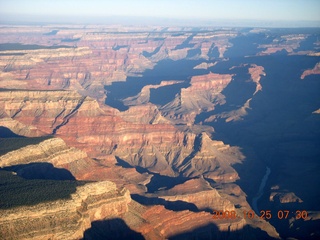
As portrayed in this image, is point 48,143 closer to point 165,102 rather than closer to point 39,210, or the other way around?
point 39,210

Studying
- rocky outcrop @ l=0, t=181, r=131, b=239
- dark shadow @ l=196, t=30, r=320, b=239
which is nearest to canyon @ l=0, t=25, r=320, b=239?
rocky outcrop @ l=0, t=181, r=131, b=239

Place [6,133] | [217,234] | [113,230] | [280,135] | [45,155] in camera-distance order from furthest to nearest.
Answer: [280,135], [6,133], [45,155], [217,234], [113,230]

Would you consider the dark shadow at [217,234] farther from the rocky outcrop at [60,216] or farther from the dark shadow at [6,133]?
the dark shadow at [6,133]

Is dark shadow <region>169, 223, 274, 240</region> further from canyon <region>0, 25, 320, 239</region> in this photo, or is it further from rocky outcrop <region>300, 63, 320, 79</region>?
rocky outcrop <region>300, 63, 320, 79</region>

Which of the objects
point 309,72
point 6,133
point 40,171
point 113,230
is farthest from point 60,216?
point 309,72

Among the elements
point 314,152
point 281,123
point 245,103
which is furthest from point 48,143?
point 245,103

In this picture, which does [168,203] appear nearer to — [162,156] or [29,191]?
[29,191]
